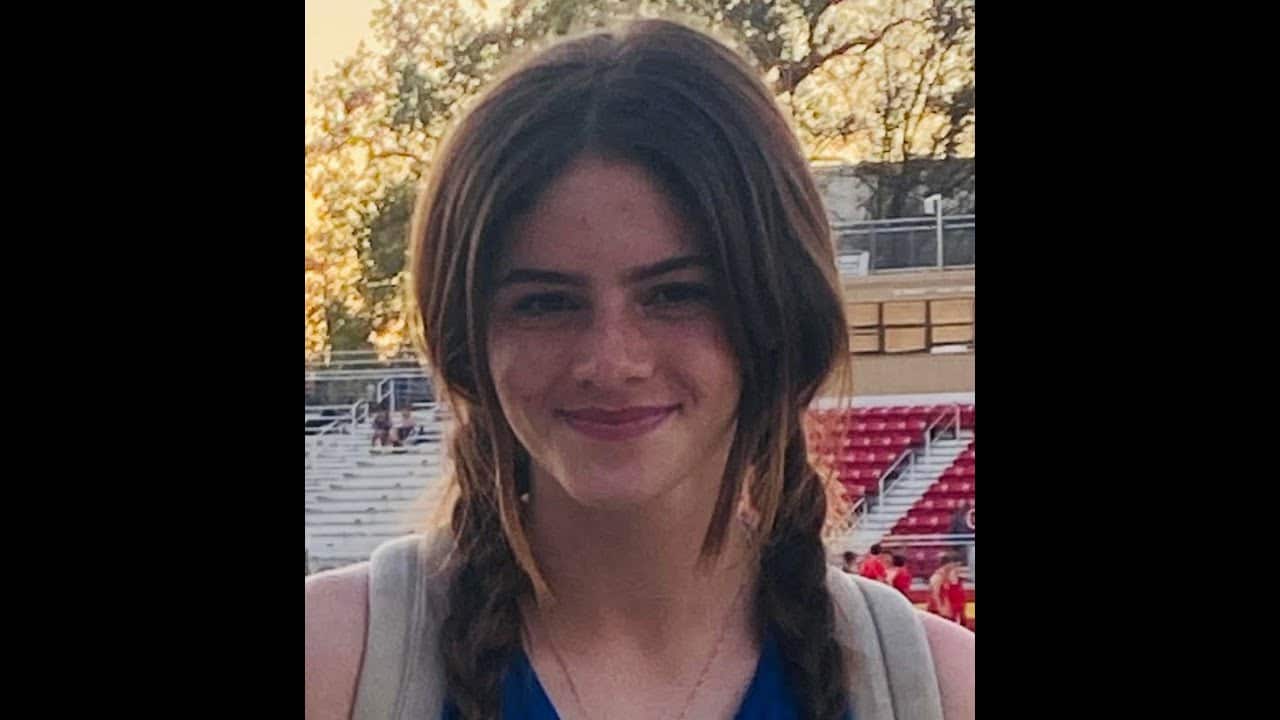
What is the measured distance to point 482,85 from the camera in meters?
3.56

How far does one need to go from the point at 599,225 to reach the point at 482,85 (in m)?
0.34

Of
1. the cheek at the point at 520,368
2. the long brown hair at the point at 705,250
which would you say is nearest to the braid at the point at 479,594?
the long brown hair at the point at 705,250

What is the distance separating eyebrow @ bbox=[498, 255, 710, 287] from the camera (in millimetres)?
3445

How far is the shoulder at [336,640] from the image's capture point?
3582 mm

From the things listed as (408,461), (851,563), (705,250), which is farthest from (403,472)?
(851,563)

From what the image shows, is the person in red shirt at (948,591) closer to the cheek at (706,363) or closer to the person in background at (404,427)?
the cheek at (706,363)

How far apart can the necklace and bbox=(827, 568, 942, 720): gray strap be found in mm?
Result: 174

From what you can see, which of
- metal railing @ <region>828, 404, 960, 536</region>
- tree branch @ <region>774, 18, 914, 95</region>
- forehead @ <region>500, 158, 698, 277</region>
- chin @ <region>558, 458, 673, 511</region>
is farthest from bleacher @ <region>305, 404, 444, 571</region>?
tree branch @ <region>774, 18, 914, 95</region>

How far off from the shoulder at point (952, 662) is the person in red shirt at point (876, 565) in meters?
0.10

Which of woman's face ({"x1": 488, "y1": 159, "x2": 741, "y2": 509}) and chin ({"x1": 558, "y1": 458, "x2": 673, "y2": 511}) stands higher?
woman's face ({"x1": 488, "y1": 159, "x2": 741, "y2": 509})

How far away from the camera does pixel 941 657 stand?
3527 millimetres

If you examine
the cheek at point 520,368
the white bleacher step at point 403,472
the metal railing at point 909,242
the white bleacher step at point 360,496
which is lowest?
the white bleacher step at point 360,496

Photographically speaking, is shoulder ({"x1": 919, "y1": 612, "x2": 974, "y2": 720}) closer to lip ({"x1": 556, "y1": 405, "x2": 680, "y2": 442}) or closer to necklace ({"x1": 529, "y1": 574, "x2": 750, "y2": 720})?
necklace ({"x1": 529, "y1": 574, "x2": 750, "y2": 720})
